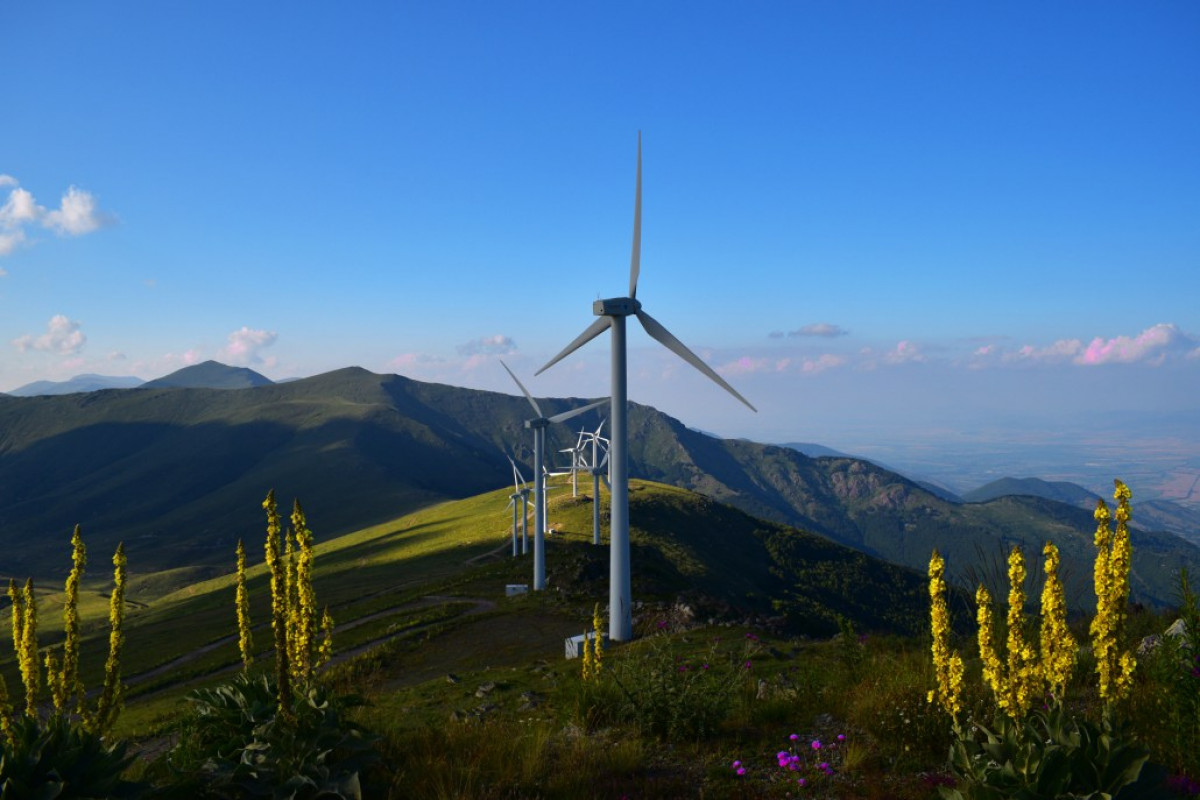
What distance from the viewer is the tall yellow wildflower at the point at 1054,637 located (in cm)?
913

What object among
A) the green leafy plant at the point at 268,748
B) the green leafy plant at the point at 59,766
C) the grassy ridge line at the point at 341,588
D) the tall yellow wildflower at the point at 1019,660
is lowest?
the grassy ridge line at the point at 341,588

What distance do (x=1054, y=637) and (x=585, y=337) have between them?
101 feet

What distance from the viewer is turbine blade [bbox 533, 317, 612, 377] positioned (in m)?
37.6

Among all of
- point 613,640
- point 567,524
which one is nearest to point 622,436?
point 613,640

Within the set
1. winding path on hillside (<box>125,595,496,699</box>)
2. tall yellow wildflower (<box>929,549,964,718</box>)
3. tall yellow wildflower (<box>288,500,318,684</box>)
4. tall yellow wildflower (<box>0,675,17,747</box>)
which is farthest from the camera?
winding path on hillside (<box>125,595,496,699</box>)

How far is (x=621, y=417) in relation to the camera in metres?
33.8

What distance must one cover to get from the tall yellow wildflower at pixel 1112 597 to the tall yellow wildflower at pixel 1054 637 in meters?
0.33

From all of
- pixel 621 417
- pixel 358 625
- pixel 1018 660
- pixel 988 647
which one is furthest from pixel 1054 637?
pixel 358 625

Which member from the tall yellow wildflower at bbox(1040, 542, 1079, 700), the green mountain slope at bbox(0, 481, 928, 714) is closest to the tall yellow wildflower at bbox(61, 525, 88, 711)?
the tall yellow wildflower at bbox(1040, 542, 1079, 700)

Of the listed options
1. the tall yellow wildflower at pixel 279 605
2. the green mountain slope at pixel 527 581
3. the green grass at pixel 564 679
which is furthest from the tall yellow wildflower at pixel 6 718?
the green mountain slope at pixel 527 581

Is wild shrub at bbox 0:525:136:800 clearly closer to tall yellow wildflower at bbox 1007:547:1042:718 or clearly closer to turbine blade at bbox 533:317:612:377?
tall yellow wildflower at bbox 1007:547:1042:718

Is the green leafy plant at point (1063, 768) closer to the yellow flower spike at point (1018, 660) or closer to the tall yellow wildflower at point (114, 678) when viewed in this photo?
the yellow flower spike at point (1018, 660)

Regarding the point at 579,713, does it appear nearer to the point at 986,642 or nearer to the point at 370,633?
the point at 986,642

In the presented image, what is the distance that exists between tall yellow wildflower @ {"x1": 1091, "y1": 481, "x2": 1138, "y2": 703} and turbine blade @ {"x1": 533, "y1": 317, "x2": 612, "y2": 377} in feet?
92.9
